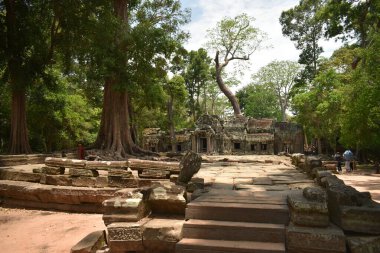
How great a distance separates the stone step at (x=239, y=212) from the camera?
12.2 ft

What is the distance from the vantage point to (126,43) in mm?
11750

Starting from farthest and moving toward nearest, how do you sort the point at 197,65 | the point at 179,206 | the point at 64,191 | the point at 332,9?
the point at 197,65 → the point at 332,9 → the point at 64,191 → the point at 179,206

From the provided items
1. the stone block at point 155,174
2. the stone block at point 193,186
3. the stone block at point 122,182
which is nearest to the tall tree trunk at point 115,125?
the stone block at point 122,182

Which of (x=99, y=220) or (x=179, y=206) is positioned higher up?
(x=179, y=206)

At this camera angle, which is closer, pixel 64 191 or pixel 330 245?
pixel 330 245

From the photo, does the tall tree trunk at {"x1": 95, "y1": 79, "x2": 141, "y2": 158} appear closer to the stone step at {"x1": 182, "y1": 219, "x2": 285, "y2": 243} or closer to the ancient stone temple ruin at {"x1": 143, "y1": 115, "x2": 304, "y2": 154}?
the stone step at {"x1": 182, "y1": 219, "x2": 285, "y2": 243}

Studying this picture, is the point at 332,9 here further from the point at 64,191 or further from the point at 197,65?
the point at 197,65

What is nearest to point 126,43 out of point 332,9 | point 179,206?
point 179,206

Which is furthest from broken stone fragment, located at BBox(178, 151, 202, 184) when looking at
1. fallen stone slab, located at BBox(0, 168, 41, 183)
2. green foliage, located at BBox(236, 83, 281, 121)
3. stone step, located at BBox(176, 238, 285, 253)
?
green foliage, located at BBox(236, 83, 281, 121)

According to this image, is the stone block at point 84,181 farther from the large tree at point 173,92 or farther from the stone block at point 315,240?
the large tree at point 173,92

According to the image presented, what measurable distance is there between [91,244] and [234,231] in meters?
2.02

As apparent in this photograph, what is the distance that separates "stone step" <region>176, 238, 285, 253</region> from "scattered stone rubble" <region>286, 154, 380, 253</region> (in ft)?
0.90

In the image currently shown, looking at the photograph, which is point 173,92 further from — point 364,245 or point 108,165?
point 364,245

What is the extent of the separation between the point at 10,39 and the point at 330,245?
539 inches
